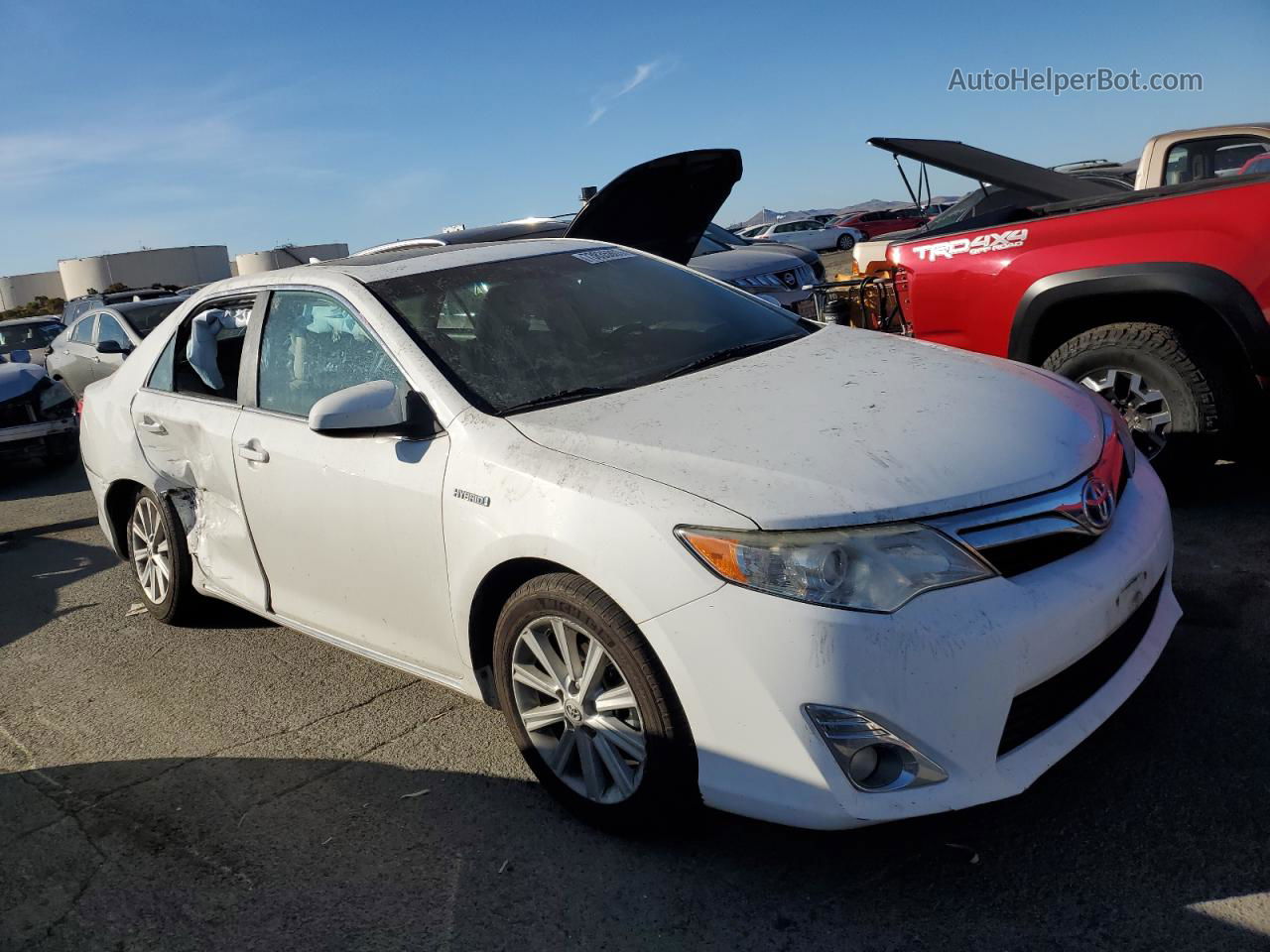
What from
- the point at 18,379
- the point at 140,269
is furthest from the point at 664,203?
the point at 140,269

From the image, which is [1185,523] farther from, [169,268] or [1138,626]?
[169,268]

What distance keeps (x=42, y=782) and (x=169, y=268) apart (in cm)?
7902

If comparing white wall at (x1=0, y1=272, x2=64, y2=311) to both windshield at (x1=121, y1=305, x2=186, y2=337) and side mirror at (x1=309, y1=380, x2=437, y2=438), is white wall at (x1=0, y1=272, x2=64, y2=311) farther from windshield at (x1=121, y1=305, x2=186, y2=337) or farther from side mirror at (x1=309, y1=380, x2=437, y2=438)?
side mirror at (x1=309, y1=380, x2=437, y2=438)

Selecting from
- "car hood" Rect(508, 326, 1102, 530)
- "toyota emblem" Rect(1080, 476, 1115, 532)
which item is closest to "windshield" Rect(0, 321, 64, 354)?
"car hood" Rect(508, 326, 1102, 530)

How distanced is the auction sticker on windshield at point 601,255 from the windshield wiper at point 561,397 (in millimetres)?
1055

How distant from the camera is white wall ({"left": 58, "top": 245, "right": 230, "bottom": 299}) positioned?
71.4 m

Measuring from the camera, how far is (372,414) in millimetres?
3119

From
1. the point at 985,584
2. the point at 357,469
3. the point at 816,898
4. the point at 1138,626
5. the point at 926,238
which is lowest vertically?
the point at 816,898

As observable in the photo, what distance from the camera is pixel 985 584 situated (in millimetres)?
2400

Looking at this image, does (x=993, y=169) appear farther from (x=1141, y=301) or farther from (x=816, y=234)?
(x=816, y=234)

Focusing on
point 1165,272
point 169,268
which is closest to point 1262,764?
point 1165,272

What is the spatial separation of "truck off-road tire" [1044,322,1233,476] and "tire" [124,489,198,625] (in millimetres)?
4087

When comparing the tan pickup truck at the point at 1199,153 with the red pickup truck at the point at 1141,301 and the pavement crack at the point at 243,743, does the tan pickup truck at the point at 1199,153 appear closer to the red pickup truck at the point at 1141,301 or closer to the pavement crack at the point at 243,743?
the red pickup truck at the point at 1141,301

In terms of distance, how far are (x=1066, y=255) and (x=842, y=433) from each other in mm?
2726
